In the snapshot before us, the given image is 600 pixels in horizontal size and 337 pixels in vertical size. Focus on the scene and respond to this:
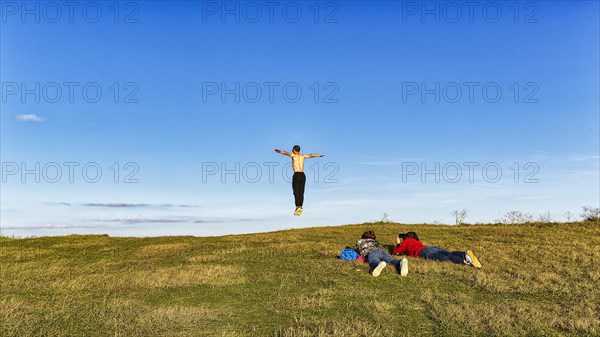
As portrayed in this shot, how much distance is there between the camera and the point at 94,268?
16.3 meters

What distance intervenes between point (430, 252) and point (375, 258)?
111 inches

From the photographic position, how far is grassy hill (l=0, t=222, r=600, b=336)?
8.42 m

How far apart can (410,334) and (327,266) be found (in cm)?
648

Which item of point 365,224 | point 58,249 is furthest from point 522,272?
point 58,249

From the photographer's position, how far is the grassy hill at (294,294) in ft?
27.6

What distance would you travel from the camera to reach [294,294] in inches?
423

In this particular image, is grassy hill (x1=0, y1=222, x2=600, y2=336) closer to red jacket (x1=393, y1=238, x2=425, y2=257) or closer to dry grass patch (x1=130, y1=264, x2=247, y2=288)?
dry grass patch (x1=130, y1=264, x2=247, y2=288)

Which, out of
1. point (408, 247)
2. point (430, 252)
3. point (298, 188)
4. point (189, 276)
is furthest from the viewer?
point (298, 188)

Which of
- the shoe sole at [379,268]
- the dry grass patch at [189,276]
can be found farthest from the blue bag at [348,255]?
the dry grass patch at [189,276]

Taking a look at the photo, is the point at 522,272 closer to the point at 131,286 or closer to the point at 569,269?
the point at 569,269

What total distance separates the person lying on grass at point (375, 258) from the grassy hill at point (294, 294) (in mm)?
354

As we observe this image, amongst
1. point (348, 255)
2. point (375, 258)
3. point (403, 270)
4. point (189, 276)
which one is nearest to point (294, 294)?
point (403, 270)

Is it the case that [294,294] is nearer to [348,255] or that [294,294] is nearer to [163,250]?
[348,255]

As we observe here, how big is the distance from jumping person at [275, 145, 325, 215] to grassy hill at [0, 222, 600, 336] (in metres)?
1.96
